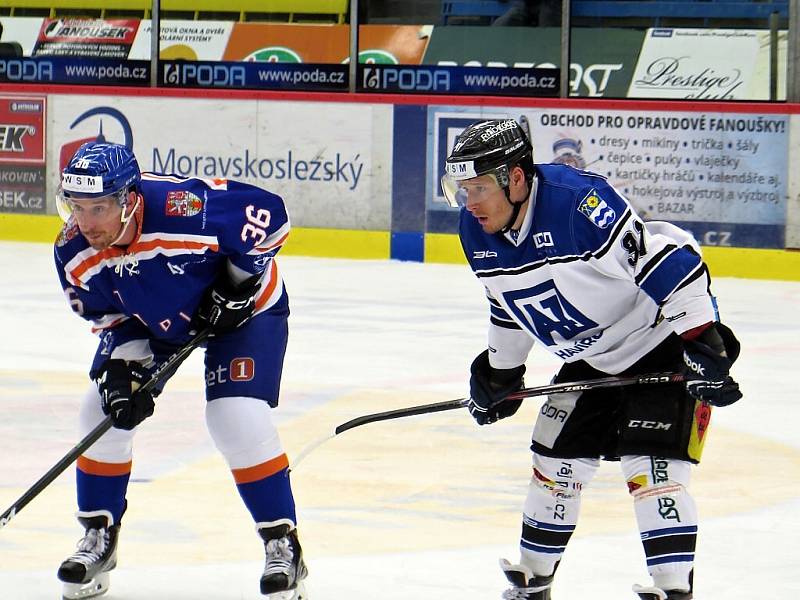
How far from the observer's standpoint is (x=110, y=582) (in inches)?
136

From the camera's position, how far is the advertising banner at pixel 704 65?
895 centimetres

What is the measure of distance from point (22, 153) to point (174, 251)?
7.12 metres

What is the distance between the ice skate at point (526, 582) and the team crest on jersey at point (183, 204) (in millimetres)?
960

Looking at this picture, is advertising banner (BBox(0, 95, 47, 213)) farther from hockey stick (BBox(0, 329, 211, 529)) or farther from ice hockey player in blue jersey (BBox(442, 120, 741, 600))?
ice hockey player in blue jersey (BBox(442, 120, 741, 600))

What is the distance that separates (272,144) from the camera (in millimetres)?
9570

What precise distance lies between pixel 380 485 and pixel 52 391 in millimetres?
1717

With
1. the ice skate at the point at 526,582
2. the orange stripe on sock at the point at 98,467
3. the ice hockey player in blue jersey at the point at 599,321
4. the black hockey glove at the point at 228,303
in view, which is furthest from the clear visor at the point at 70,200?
the ice skate at the point at 526,582

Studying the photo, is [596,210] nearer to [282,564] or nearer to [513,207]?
[513,207]

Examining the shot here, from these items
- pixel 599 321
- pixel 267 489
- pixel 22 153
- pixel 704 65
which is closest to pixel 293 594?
pixel 267 489

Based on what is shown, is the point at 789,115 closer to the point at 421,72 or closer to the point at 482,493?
the point at 421,72

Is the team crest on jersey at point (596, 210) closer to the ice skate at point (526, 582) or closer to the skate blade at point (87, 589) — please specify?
the ice skate at point (526, 582)

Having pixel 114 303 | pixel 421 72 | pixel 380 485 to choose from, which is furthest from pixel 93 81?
pixel 114 303

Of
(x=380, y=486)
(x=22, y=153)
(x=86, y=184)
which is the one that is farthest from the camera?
(x=22, y=153)

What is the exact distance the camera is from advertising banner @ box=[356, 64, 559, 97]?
945 centimetres
